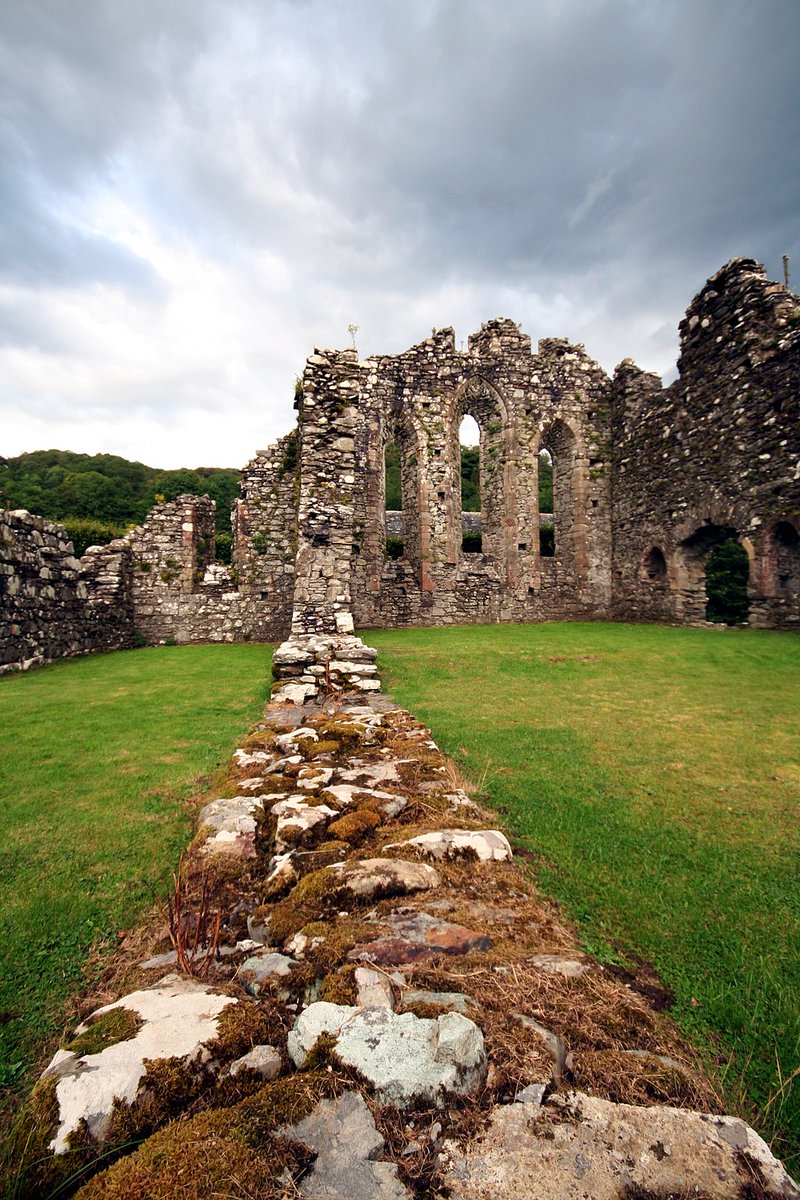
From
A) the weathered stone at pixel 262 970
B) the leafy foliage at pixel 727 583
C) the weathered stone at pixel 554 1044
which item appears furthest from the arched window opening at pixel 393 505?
the weathered stone at pixel 554 1044

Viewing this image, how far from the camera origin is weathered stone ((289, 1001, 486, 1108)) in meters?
1.22

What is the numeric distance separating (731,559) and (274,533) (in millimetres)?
18216

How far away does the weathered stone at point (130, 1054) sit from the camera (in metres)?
1.20

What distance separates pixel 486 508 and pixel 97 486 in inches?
1041

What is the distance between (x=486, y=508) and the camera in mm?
18531

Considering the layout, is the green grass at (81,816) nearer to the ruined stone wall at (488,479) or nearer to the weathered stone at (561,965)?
the weathered stone at (561,965)

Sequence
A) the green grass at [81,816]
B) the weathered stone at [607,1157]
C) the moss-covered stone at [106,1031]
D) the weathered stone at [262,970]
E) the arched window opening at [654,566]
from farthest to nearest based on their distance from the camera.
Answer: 1. the arched window opening at [654,566]
2. the green grass at [81,816]
3. the weathered stone at [262,970]
4. the moss-covered stone at [106,1031]
5. the weathered stone at [607,1157]

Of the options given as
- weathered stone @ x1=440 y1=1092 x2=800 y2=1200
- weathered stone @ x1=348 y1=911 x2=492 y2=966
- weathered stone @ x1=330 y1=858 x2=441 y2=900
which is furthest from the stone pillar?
weathered stone @ x1=440 y1=1092 x2=800 y2=1200

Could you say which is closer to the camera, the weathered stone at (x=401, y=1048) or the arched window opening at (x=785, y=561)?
the weathered stone at (x=401, y=1048)

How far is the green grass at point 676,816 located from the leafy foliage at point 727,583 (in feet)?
45.6

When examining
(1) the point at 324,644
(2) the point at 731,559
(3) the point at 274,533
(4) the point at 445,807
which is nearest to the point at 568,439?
(2) the point at 731,559

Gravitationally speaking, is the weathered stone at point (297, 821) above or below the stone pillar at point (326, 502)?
below

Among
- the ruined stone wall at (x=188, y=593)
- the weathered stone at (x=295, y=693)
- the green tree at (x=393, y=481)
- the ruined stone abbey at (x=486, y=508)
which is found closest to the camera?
the weathered stone at (x=295, y=693)

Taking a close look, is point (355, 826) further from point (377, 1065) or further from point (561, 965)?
point (377, 1065)
